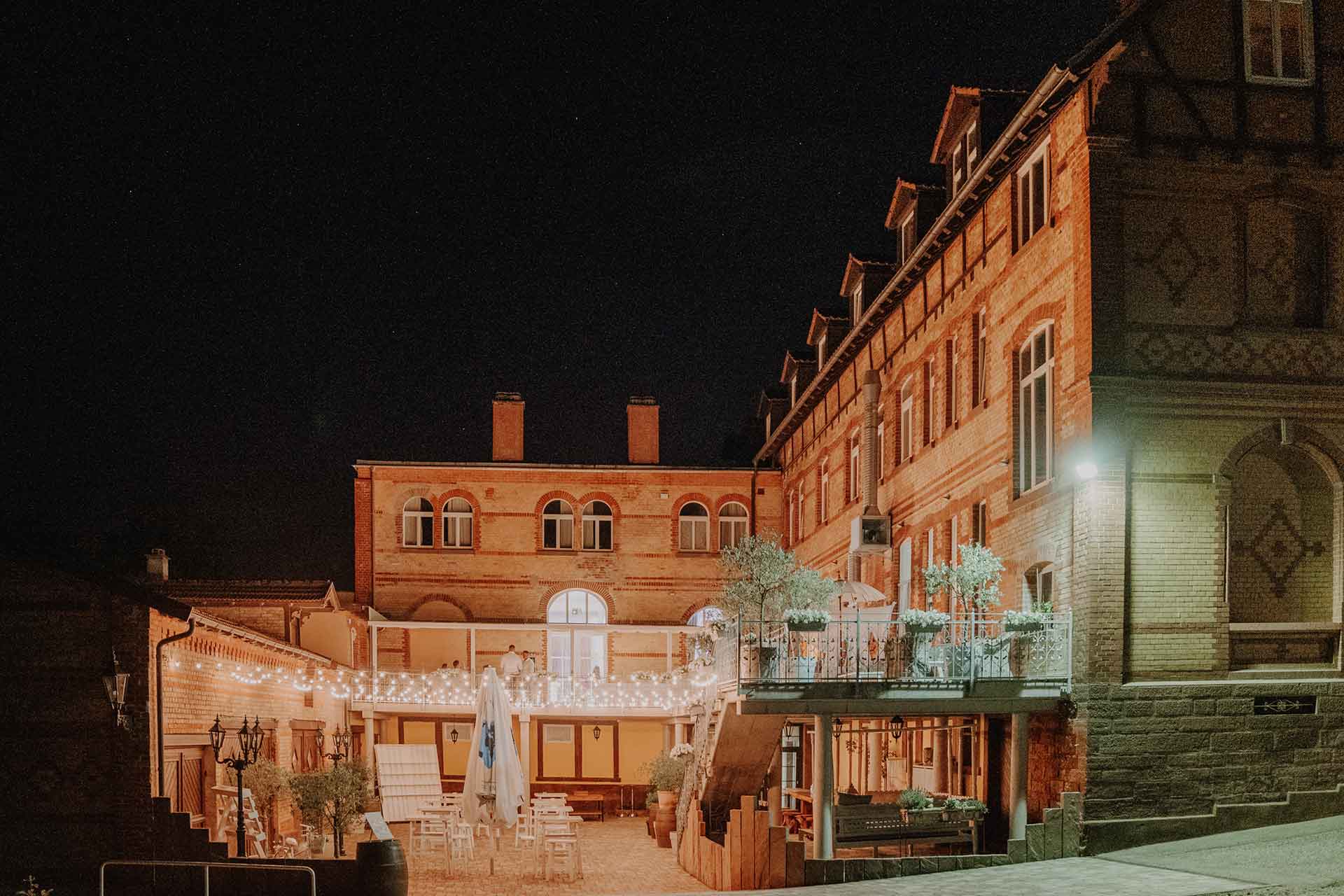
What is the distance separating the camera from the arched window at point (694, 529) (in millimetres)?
37844

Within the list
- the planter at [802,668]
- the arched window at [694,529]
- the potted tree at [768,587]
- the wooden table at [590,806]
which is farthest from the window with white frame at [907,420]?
the arched window at [694,529]

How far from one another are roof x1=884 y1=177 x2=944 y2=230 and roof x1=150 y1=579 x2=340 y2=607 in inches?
521

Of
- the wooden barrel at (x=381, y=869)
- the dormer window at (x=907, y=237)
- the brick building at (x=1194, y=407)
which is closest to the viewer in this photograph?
the wooden barrel at (x=381, y=869)

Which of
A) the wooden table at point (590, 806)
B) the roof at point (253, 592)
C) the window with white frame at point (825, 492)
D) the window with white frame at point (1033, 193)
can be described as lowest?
the wooden table at point (590, 806)

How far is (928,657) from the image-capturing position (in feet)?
54.2

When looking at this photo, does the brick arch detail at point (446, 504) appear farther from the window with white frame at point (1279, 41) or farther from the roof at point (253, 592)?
the window with white frame at point (1279, 41)

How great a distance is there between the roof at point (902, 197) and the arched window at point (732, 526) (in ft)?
44.5

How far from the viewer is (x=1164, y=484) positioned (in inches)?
620

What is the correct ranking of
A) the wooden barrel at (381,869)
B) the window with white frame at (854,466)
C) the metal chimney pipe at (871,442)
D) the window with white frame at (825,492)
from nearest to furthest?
the wooden barrel at (381,869) < the metal chimney pipe at (871,442) < the window with white frame at (854,466) < the window with white frame at (825,492)

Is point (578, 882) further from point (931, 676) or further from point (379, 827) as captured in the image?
point (931, 676)

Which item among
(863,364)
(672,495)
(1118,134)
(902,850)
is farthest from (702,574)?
(1118,134)

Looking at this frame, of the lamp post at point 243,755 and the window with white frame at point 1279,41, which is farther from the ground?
the window with white frame at point 1279,41

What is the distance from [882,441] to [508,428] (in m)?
14.5

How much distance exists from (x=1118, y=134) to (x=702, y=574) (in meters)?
23.1
